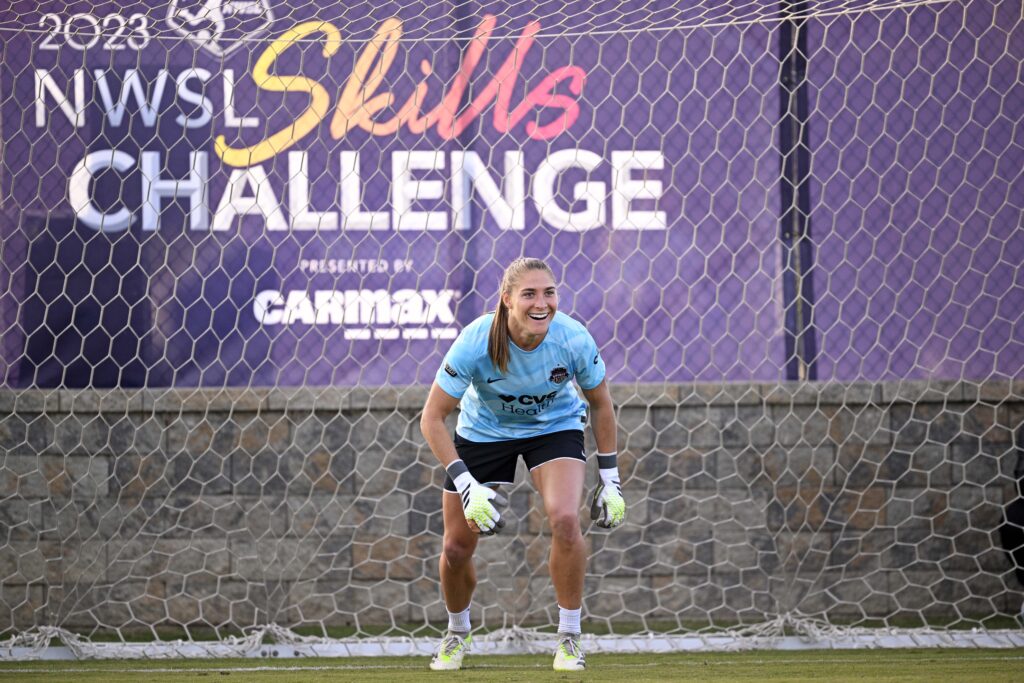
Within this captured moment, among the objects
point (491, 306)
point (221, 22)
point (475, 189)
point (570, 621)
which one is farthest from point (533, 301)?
point (221, 22)

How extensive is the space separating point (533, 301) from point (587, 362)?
332 millimetres

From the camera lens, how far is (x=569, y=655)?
4.12 metres

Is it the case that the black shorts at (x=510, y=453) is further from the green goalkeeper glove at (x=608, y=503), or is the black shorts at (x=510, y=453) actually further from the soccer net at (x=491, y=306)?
the soccer net at (x=491, y=306)

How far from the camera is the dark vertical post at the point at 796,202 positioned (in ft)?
19.1

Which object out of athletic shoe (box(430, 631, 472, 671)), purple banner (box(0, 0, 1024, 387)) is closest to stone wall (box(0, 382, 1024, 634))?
purple banner (box(0, 0, 1024, 387))

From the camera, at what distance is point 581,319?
5875mm

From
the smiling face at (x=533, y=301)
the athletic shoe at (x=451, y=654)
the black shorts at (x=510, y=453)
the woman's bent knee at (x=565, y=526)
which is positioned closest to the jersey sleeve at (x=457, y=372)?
the smiling face at (x=533, y=301)

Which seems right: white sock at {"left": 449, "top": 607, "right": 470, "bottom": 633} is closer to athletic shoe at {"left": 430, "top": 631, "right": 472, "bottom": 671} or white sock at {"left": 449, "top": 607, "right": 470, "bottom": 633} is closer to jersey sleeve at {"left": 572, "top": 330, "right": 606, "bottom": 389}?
athletic shoe at {"left": 430, "top": 631, "right": 472, "bottom": 671}

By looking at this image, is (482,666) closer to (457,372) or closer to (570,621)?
(570,621)

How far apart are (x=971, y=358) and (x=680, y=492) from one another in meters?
1.60

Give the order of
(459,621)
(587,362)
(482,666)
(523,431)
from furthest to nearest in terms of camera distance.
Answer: (482,666) → (459,621) → (523,431) → (587,362)

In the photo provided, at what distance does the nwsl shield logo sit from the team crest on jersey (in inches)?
110

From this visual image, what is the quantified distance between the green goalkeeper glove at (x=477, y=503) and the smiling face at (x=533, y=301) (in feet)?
1.80

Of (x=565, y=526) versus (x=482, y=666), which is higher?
(x=565, y=526)
